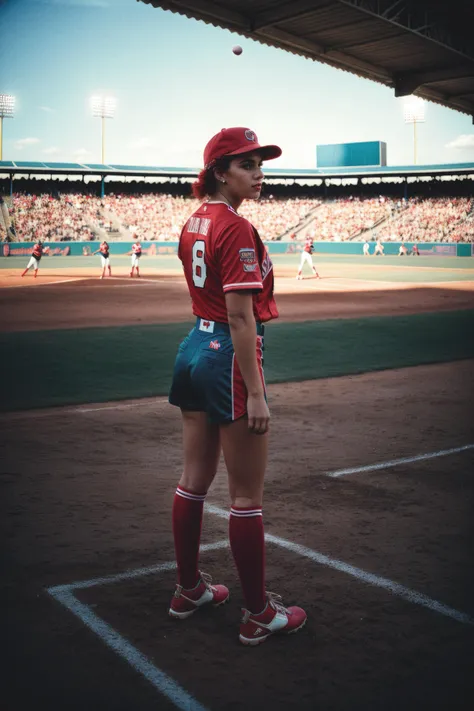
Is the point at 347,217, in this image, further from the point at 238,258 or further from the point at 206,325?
the point at 238,258

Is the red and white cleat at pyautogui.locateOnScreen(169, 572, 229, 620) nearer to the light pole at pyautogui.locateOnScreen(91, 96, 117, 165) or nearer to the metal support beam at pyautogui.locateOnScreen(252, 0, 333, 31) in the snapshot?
the metal support beam at pyautogui.locateOnScreen(252, 0, 333, 31)

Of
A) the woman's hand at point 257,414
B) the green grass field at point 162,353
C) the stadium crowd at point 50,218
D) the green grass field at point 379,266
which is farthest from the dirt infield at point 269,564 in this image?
the stadium crowd at point 50,218

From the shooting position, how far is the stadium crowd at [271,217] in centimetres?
5947

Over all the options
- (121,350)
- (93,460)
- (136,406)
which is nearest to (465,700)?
(93,460)

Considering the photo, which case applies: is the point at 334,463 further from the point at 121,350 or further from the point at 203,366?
the point at 121,350

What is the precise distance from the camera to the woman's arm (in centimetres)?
335

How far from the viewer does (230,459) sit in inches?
140

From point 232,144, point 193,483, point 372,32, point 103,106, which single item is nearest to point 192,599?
point 193,483

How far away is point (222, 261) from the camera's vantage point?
11.1 ft

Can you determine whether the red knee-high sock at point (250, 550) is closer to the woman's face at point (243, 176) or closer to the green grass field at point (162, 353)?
the woman's face at point (243, 176)

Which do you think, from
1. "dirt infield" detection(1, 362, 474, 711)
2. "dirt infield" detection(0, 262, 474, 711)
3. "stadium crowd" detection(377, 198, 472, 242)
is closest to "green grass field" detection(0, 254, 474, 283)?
"stadium crowd" detection(377, 198, 472, 242)

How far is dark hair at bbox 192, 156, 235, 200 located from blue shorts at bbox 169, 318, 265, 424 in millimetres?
650

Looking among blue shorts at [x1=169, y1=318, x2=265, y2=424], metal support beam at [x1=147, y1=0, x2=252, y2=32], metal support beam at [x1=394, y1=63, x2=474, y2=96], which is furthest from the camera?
metal support beam at [x1=394, y1=63, x2=474, y2=96]

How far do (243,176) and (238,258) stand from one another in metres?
0.51
